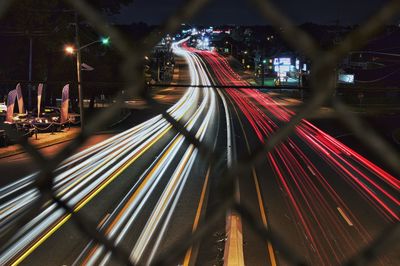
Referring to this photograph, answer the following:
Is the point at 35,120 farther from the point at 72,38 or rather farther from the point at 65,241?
the point at 65,241

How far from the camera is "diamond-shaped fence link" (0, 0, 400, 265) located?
1213 millimetres

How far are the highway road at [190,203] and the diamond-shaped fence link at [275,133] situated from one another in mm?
397

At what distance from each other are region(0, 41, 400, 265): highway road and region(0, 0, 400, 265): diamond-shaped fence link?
40 centimetres

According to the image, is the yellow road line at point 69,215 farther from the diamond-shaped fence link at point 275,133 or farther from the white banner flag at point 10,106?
the white banner flag at point 10,106

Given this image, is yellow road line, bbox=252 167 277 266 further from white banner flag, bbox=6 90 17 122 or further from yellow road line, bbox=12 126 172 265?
white banner flag, bbox=6 90 17 122

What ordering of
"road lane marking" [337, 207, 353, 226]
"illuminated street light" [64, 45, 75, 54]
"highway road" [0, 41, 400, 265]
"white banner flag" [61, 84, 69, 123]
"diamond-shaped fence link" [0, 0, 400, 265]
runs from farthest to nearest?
1. "illuminated street light" [64, 45, 75, 54]
2. "white banner flag" [61, 84, 69, 123]
3. "road lane marking" [337, 207, 353, 226]
4. "highway road" [0, 41, 400, 265]
5. "diamond-shaped fence link" [0, 0, 400, 265]

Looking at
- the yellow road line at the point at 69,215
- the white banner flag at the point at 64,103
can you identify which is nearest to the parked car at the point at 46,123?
the white banner flag at the point at 64,103

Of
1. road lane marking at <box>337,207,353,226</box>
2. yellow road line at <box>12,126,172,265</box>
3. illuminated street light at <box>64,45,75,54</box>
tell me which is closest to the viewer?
yellow road line at <box>12,126,172,265</box>

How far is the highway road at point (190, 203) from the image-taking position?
11.4 metres

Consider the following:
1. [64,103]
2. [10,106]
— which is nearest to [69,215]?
[10,106]

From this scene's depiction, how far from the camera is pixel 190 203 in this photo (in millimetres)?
15977

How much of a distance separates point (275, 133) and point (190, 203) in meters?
14.8

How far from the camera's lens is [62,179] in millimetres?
18734

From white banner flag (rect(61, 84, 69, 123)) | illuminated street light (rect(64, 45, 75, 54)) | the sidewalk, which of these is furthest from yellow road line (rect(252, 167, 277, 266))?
illuminated street light (rect(64, 45, 75, 54))
